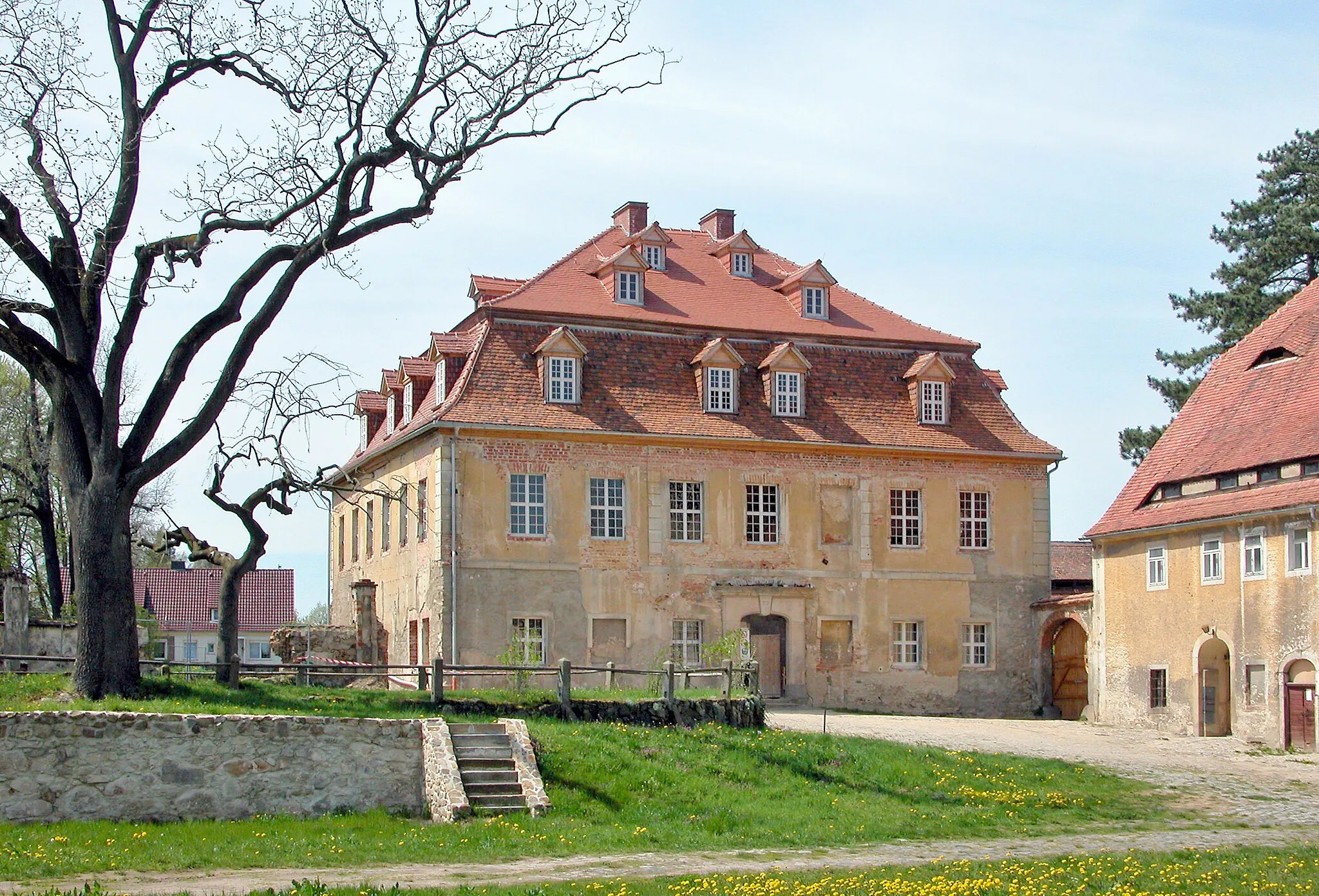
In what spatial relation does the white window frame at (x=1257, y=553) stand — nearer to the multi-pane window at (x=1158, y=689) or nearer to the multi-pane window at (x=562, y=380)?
the multi-pane window at (x=1158, y=689)

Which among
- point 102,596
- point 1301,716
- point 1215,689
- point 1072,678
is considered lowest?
point 1301,716

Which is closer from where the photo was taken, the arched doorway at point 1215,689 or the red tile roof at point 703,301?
the arched doorway at point 1215,689

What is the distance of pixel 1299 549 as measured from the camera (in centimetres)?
3061

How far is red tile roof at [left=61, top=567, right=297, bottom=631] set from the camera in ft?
227

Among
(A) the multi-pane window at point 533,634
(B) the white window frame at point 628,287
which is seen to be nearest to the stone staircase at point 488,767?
(A) the multi-pane window at point 533,634

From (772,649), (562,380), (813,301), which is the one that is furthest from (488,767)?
(813,301)

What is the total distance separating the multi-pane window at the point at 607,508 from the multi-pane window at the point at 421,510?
3797 millimetres

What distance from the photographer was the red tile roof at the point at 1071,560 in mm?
53406

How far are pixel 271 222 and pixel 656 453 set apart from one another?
13.6 metres

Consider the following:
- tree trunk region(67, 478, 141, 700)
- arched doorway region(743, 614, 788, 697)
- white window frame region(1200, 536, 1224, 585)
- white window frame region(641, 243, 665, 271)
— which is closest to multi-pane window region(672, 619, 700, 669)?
arched doorway region(743, 614, 788, 697)

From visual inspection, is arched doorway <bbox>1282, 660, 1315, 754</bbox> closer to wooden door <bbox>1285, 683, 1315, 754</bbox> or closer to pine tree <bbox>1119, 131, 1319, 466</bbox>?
wooden door <bbox>1285, 683, 1315, 754</bbox>

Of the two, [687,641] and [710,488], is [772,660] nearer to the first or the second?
[687,641]

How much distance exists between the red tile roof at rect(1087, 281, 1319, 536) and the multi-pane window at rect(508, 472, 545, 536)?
12.5 metres

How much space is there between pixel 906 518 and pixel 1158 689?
746 centimetres
